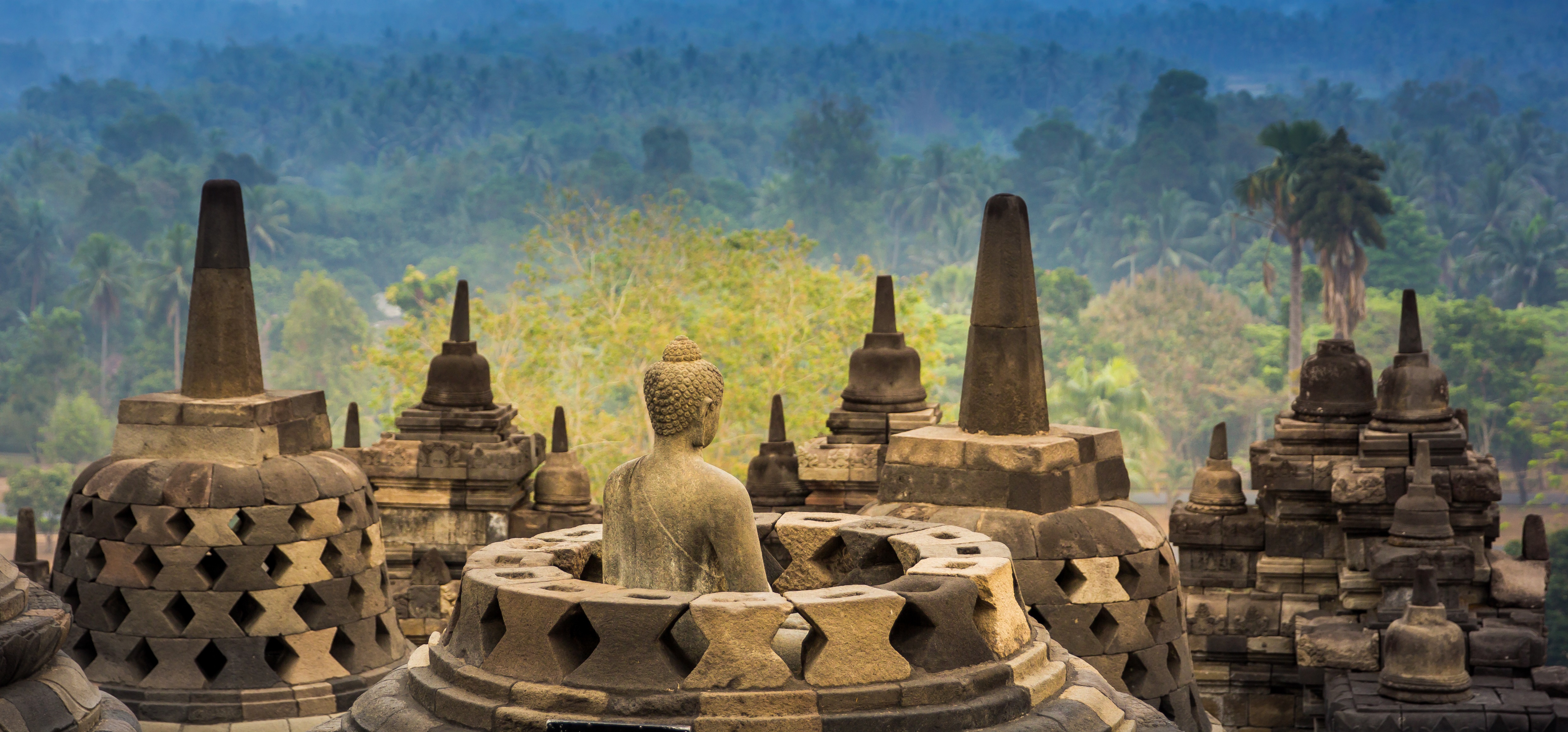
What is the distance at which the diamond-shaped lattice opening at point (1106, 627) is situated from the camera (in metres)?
9.05

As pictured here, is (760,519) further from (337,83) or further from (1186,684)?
(337,83)

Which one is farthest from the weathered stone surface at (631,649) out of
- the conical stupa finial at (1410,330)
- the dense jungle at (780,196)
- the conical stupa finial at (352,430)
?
the dense jungle at (780,196)

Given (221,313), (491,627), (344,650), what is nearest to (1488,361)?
(344,650)

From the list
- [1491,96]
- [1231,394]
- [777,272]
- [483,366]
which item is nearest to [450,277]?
[777,272]

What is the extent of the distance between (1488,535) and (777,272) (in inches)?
1060

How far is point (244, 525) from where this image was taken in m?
10.7

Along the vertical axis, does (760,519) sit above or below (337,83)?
below

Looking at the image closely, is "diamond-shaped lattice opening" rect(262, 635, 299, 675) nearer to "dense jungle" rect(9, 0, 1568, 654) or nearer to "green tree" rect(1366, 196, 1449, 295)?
"dense jungle" rect(9, 0, 1568, 654)

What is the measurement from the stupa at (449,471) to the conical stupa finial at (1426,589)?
26.6 ft

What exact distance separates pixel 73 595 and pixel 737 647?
678 cm

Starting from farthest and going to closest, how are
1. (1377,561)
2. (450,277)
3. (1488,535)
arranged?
(450,277)
(1488,535)
(1377,561)

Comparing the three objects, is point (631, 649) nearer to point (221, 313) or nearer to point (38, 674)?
point (38, 674)

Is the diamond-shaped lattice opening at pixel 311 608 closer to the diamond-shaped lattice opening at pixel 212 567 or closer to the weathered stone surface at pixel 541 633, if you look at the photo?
the diamond-shaped lattice opening at pixel 212 567

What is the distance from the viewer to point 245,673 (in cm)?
1066
